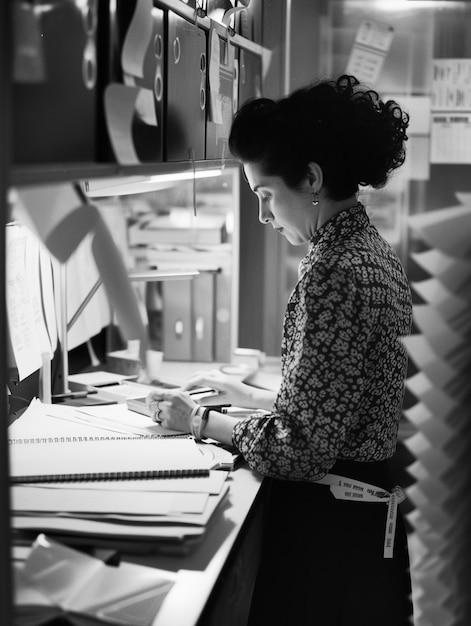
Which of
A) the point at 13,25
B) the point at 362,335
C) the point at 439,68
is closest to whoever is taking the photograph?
the point at 13,25

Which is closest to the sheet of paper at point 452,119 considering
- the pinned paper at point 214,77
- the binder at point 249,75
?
the binder at point 249,75

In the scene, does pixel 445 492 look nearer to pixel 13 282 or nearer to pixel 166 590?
pixel 166 590

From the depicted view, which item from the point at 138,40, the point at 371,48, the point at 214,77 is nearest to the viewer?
the point at 138,40

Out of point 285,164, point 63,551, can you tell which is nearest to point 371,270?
point 285,164

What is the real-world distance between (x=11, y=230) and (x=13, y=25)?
1.07m

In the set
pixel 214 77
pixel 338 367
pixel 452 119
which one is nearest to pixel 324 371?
pixel 338 367

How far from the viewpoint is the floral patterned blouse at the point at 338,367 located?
57.7 inches

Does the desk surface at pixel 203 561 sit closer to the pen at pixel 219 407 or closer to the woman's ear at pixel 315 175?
the pen at pixel 219 407

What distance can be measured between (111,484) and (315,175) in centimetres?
70

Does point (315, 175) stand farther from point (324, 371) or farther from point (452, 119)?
point (452, 119)

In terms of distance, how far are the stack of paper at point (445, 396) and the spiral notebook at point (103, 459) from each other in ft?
2.03

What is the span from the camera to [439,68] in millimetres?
2971

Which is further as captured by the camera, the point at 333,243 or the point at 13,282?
the point at 13,282

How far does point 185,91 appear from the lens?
5.89 ft
